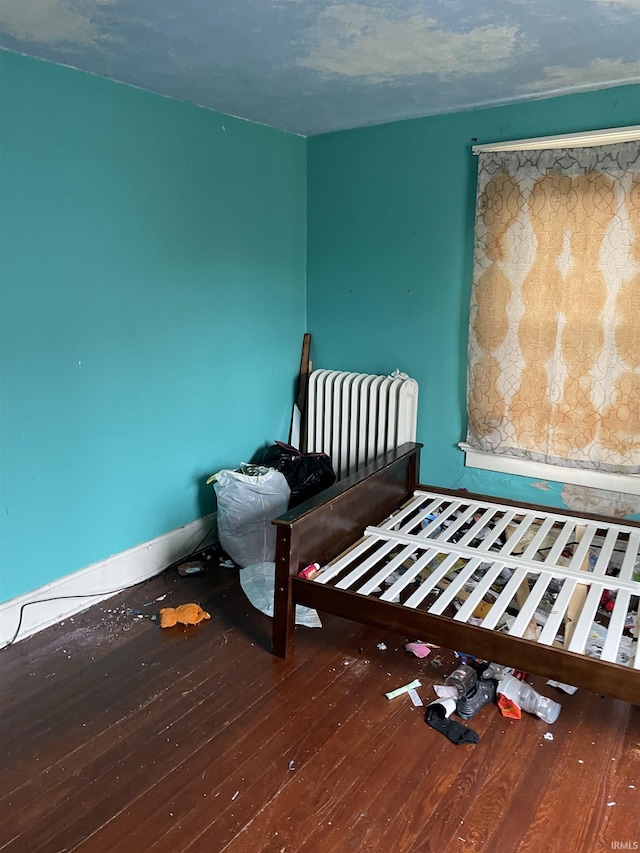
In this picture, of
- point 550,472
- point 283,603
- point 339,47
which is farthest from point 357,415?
point 339,47

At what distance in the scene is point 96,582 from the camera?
2.79 metres

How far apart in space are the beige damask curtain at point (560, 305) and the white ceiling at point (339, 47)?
357 millimetres

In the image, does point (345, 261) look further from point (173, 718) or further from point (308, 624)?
point (173, 718)

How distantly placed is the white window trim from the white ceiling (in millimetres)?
182

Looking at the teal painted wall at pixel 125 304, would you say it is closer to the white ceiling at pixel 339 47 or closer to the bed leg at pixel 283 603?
the white ceiling at pixel 339 47

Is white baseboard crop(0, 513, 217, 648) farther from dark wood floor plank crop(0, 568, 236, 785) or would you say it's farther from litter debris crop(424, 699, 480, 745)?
litter debris crop(424, 699, 480, 745)

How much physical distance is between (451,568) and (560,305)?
1.27 metres

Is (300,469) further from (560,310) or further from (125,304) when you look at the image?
(560,310)

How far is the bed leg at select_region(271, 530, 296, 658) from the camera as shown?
7.59ft

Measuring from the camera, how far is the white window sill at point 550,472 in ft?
9.63

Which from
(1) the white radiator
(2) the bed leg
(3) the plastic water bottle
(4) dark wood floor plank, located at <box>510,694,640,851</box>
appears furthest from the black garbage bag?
(4) dark wood floor plank, located at <box>510,694,640,851</box>

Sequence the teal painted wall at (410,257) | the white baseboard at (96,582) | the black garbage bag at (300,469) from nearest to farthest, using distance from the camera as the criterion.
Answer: the white baseboard at (96,582) → the teal painted wall at (410,257) → the black garbage bag at (300,469)

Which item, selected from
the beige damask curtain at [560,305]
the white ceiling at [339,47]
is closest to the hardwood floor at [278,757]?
the beige damask curtain at [560,305]

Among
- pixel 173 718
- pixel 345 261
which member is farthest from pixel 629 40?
pixel 173 718
